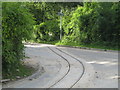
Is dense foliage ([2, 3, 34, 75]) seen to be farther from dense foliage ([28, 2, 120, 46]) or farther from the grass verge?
dense foliage ([28, 2, 120, 46])

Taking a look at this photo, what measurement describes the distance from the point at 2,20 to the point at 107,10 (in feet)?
43.5

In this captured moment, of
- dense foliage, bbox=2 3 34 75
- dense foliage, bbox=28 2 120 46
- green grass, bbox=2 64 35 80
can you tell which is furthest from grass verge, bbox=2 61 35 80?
dense foliage, bbox=28 2 120 46

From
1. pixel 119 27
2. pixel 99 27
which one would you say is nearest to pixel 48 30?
pixel 99 27

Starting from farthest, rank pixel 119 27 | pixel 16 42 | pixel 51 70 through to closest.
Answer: pixel 119 27 → pixel 51 70 → pixel 16 42

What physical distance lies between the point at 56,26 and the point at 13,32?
1968 cm

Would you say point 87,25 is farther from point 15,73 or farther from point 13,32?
point 15,73

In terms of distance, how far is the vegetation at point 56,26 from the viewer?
7.16m

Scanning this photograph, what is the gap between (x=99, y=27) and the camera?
18641mm

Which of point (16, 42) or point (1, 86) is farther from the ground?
point (16, 42)

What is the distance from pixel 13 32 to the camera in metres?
7.29

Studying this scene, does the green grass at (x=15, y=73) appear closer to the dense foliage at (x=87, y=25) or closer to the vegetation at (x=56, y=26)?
the vegetation at (x=56, y=26)

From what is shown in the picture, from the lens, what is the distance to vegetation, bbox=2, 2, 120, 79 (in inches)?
282

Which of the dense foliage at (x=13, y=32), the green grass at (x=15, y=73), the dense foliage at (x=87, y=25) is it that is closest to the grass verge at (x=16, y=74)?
the green grass at (x=15, y=73)

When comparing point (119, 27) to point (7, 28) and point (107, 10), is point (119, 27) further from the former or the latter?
point (7, 28)
